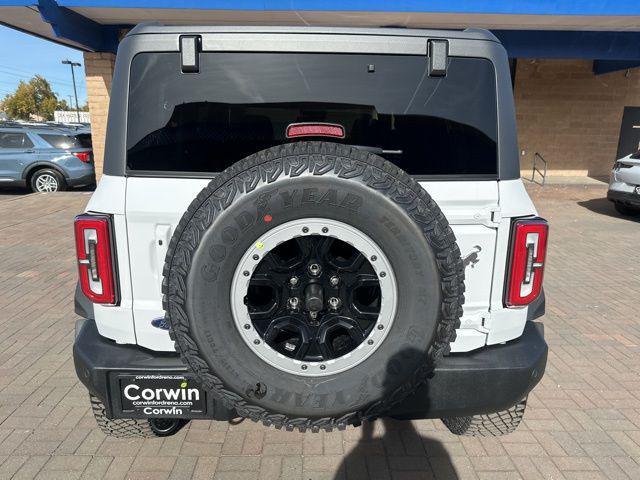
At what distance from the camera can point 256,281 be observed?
1.83 meters

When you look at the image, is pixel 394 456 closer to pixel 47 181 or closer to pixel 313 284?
pixel 313 284

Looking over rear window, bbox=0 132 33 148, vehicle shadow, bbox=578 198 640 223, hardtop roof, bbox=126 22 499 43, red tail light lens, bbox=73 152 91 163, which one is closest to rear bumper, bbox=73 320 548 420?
hardtop roof, bbox=126 22 499 43

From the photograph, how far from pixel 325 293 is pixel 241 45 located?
109 cm

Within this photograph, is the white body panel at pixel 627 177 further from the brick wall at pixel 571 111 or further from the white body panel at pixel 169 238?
the white body panel at pixel 169 238

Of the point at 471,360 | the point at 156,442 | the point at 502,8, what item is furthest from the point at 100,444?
the point at 502,8

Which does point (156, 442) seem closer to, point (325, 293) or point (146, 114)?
point (325, 293)

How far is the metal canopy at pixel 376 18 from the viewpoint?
7.85 metres

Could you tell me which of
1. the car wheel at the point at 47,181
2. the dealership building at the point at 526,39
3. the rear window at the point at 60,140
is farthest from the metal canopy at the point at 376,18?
the car wheel at the point at 47,181

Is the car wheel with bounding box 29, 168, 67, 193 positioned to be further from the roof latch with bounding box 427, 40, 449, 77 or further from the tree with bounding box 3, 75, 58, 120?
the tree with bounding box 3, 75, 58, 120

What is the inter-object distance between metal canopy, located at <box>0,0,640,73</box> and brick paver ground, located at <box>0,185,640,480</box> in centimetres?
576

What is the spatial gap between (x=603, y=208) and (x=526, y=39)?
169 inches

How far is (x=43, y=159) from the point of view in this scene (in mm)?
11258

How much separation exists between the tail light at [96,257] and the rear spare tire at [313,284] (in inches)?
16.4

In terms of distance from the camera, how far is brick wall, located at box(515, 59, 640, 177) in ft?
46.0
